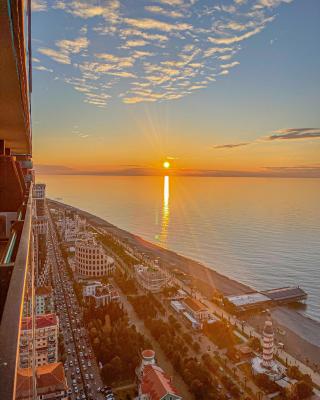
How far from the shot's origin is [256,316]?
56.0 feet

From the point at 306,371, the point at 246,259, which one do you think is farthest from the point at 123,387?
the point at 246,259

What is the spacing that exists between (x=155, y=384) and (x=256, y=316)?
946 centimetres

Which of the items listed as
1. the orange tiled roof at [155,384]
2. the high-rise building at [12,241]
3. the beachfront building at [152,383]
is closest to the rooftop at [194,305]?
the beachfront building at [152,383]

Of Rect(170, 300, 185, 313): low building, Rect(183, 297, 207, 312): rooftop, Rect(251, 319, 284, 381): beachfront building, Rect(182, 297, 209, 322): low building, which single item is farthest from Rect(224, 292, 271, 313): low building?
Rect(251, 319, 284, 381): beachfront building

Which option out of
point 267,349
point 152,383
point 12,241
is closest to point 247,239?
point 267,349

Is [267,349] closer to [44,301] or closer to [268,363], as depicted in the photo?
[268,363]

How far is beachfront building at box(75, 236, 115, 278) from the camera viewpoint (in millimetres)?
21656

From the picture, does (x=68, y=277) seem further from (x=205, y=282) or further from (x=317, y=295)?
(x=317, y=295)

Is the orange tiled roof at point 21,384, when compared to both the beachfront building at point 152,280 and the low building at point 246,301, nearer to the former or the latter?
the low building at point 246,301

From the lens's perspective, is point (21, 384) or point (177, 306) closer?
point (21, 384)

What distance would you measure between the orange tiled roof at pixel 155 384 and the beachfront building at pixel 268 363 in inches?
142

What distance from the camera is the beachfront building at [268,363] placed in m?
11.1

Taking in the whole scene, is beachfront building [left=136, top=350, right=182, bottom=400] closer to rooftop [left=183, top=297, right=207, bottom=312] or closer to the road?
the road

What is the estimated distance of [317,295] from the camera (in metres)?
20.9
